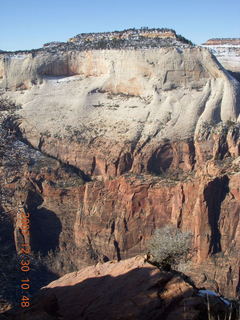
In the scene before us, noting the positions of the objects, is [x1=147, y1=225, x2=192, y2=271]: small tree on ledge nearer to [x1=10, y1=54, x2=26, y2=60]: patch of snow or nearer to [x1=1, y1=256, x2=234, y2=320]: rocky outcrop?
[x1=1, y1=256, x2=234, y2=320]: rocky outcrop

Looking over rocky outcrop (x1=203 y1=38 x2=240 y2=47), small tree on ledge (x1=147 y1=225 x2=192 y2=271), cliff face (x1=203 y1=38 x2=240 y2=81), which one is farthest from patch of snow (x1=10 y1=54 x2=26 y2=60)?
small tree on ledge (x1=147 y1=225 x2=192 y2=271)

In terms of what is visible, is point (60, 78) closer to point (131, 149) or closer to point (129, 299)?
point (131, 149)

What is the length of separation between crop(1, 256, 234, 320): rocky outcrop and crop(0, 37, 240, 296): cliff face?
820 inches

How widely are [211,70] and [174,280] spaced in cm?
3952

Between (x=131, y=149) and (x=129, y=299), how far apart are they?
33.8 meters

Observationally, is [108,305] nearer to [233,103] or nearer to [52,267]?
[52,267]

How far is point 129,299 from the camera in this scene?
15578 mm

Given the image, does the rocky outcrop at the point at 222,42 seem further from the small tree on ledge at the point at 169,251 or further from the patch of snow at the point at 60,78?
the small tree on ledge at the point at 169,251

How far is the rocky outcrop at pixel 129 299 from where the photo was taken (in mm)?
14484

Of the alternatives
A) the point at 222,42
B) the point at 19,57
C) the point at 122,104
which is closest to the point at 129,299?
the point at 122,104

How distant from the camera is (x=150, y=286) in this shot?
15906 mm

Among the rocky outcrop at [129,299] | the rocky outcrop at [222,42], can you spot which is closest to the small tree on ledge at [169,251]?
the rocky outcrop at [129,299]

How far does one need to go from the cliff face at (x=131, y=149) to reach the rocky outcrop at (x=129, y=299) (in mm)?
20827

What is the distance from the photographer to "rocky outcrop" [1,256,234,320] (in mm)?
14484
